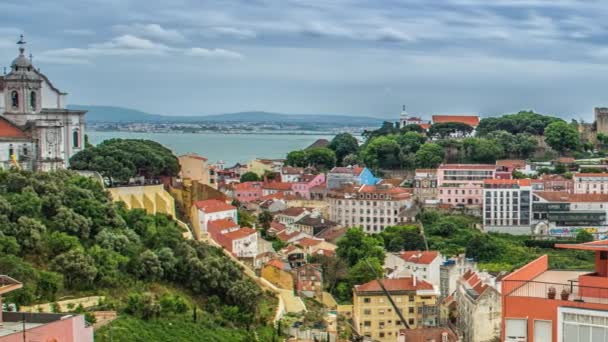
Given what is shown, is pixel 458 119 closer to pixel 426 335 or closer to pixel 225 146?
pixel 426 335

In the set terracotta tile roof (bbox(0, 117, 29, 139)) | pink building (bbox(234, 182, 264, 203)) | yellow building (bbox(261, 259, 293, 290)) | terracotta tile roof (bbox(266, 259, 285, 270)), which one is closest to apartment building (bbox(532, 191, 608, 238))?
pink building (bbox(234, 182, 264, 203))

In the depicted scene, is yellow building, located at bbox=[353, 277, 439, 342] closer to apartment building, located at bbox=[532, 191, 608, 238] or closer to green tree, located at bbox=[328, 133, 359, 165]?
apartment building, located at bbox=[532, 191, 608, 238]

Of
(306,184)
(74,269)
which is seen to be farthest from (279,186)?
(74,269)

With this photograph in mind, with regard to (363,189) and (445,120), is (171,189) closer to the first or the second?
(363,189)

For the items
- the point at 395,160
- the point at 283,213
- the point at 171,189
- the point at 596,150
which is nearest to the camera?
the point at 171,189

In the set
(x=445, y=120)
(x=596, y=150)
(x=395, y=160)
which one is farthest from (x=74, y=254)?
(x=445, y=120)

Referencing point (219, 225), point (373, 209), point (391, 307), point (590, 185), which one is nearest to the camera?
point (391, 307)
